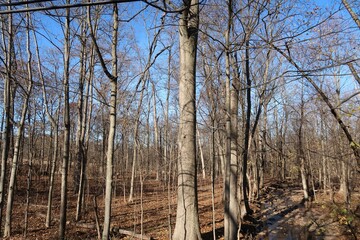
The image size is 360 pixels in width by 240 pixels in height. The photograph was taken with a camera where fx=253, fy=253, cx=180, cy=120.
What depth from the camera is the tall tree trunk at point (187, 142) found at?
5.45m

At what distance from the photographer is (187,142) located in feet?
18.6

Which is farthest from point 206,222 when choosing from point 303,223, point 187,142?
point 303,223

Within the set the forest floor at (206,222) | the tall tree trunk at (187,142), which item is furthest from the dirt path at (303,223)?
the tall tree trunk at (187,142)

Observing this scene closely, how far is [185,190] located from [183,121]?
5.00 feet

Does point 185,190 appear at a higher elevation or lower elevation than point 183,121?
lower

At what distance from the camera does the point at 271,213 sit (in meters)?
12.8

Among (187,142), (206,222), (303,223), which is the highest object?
(187,142)

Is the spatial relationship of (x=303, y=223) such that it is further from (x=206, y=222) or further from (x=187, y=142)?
(x=187, y=142)

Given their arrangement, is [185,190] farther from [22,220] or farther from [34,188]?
[34,188]

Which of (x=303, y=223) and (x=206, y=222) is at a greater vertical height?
(x=206, y=222)

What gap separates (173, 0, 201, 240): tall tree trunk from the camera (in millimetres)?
5445

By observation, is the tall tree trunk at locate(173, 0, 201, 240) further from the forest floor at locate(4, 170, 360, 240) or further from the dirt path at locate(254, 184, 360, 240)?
the dirt path at locate(254, 184, 360, 240)

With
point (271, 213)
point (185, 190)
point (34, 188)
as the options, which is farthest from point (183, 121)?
point (34, 188)

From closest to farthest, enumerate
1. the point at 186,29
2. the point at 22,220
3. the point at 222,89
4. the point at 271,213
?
1. the point at 186,29
2. the point at 222,89
3. the point at 22,220
4. the point at 271,213
